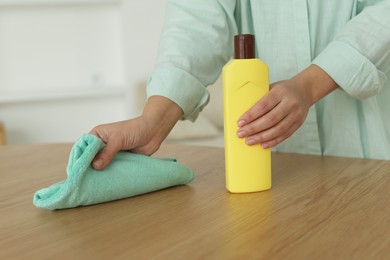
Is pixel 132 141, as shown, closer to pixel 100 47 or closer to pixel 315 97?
pixel 315 97

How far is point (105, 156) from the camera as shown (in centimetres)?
82

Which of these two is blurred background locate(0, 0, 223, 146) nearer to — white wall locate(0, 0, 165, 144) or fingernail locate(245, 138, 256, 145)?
white wall locate(0, 0, 165, 144)

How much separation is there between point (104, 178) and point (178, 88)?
0.87ft

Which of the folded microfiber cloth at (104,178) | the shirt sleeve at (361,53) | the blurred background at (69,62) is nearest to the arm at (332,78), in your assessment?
the shirt sleeve at (361,53)

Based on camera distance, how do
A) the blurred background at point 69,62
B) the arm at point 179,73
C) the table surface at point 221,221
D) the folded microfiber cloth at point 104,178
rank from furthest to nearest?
the blurred background at point 69,62
the arm at point 179,73
the folded microfiber cloth at point 104,178
the table surface at point 221,221

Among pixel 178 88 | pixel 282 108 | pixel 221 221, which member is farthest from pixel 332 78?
pixel 221 221

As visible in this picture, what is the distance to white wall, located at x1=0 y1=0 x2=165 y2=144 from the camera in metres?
3.23

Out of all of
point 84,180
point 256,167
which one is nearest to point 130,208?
point 84,180

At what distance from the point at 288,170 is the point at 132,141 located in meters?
0.27

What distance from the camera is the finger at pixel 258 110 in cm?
79

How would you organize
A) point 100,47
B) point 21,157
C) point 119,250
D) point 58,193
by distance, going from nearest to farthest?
point 119,250 < point 58,193 < point 21,157 < point 100,47

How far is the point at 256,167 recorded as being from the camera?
812mm

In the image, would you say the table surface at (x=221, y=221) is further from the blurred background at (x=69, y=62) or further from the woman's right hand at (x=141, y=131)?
the blurred background at (x=69, y=62)

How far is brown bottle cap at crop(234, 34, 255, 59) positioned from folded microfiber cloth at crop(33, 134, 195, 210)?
0.65ft
